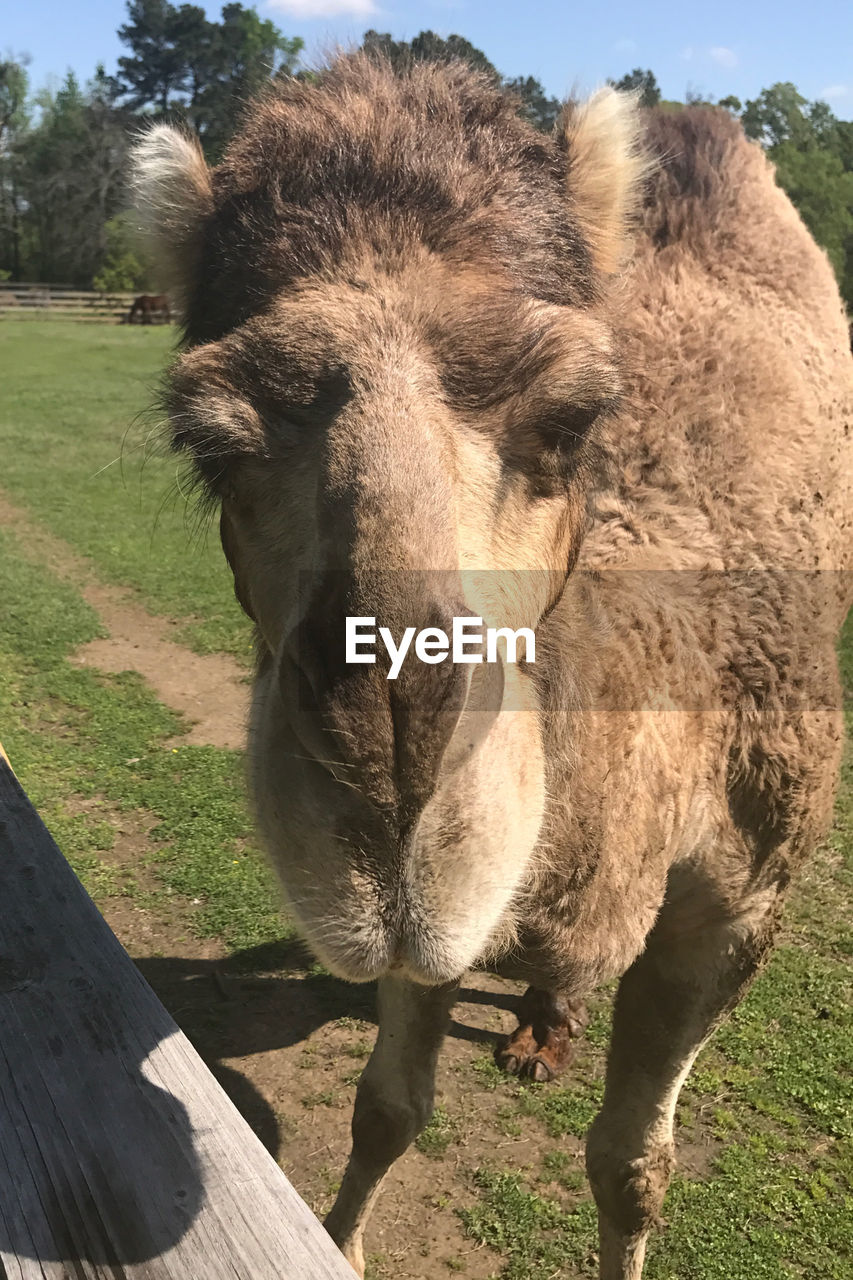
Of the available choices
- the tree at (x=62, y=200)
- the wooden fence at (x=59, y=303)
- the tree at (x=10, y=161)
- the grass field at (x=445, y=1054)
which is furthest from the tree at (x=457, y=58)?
the tree at (x=10, y=161)

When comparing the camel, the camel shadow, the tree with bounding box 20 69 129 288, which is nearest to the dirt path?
the camel shadow

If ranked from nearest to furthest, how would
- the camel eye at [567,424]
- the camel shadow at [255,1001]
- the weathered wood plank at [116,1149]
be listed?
the weathered wood plank at [116,1149] < the camel eye at [567,424] < the camel shadow at [255,1001]

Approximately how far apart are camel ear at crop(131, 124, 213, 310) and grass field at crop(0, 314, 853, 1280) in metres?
0.36

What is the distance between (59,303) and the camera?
45344 millimetres

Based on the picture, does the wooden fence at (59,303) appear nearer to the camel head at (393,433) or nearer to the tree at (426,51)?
the tree at (426,51)

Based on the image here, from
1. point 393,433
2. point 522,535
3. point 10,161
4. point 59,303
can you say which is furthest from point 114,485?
point 10,161

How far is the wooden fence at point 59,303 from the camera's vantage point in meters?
42.4

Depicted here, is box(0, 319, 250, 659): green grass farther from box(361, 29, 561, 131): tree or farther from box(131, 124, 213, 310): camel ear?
box(361, 29, 561, 131): tree

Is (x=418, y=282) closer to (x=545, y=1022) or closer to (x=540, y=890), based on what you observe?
(x=540, y=890)

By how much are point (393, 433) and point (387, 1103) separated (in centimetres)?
238

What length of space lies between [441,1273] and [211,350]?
2921 mm

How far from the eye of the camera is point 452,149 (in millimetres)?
1964

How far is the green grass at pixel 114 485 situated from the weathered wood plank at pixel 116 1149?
1040mm

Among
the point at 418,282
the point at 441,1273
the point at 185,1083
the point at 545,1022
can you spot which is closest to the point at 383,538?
the point at 418,282
